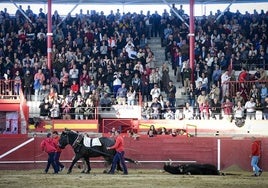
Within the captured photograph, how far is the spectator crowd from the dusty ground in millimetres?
5565

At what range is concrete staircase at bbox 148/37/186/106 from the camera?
35.2m

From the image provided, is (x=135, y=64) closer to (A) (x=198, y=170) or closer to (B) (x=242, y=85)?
(B) (x=242, y=85)

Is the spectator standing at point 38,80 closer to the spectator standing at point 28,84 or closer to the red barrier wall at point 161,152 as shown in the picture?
the spectator standing at point 28,84

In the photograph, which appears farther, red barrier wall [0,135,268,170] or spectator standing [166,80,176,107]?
spectator standing [166,80,176,107]

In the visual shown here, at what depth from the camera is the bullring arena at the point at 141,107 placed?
101 ft

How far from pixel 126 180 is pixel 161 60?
540 inches

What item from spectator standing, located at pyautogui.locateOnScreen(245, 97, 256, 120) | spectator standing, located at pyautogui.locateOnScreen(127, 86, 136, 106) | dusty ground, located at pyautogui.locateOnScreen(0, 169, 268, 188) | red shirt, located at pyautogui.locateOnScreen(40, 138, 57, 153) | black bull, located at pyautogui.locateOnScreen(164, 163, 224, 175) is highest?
spectator standing, located at pyautogui.locateOnScreen(127, 86, 136, 106)

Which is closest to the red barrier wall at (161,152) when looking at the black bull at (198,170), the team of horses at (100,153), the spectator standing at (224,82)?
the team of horses at (100,153)

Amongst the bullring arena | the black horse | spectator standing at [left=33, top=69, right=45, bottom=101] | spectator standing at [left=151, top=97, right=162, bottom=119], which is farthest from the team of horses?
spectator standing at [left=33, top=69, right=45, bottom=101]

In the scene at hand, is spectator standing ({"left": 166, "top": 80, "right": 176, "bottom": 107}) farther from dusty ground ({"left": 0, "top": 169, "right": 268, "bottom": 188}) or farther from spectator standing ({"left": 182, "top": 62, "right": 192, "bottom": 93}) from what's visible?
dusty ground ({"left": 0, "top": 169, "right": 268, "bottom": 188})

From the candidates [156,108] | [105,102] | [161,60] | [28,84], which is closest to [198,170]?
[156,108]

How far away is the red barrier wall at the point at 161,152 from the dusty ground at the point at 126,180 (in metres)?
2.38

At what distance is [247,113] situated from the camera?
32812mm

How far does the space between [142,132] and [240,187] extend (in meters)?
9.99
